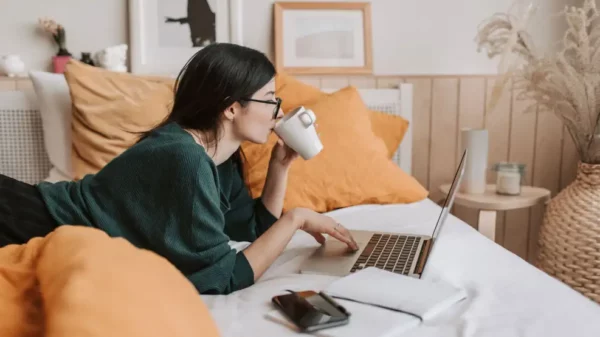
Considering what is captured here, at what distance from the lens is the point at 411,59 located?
8.20 feet

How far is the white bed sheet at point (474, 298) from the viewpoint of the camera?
93 cm

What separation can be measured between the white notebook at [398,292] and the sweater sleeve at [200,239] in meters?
0.21

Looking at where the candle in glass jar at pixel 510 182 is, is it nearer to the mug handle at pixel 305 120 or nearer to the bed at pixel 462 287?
the bed at pixel 462 287

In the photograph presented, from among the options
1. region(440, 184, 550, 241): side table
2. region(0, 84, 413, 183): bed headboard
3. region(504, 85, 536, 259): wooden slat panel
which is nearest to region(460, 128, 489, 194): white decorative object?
region(440, 184, 550, 241): side table

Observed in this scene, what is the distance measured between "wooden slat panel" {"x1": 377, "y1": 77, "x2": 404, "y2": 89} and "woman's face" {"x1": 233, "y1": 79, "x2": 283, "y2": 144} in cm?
112

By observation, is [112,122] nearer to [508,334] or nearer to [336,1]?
[336,1]

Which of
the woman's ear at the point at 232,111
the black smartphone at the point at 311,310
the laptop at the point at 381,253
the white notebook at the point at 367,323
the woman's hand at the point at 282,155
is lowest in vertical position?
the laptop at the point at 381,253

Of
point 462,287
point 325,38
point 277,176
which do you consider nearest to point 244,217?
point 277,176

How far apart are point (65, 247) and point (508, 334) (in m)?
0.66

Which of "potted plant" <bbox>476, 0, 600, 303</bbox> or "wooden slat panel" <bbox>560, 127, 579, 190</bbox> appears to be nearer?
"potted plant" <bbox>476, 0, 600, 303</bbox>

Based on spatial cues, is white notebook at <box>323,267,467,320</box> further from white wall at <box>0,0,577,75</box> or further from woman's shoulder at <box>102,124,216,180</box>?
white wall at <box>0,0,577,75</box>

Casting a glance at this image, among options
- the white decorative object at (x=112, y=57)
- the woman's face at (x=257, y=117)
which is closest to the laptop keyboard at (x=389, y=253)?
the woman's face at (x=257, y=117)

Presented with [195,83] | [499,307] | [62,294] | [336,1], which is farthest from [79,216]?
[336,1]

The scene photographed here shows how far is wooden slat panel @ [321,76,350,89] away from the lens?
95.7 inches
